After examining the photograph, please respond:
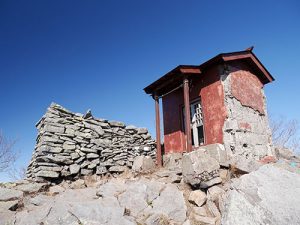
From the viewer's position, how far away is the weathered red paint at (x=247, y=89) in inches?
365

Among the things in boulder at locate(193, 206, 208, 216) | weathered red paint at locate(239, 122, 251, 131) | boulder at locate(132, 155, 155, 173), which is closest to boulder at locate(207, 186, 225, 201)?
boulder at locate(193, 206, 208, 216)

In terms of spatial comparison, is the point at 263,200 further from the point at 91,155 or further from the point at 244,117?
the point at 91,155

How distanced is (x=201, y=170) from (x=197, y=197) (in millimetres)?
798

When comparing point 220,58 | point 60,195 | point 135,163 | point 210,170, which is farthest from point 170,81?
point 60,195

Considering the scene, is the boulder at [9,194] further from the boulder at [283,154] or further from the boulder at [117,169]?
the boulder at [283,154]

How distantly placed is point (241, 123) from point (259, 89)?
2.89 m

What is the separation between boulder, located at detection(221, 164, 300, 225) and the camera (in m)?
4.98

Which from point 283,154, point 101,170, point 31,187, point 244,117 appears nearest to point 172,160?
point 101,170

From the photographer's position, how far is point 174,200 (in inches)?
255

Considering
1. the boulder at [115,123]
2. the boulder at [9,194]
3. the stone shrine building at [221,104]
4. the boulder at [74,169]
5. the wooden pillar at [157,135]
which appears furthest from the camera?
the boulder at [115,123]

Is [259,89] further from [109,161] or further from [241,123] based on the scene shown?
[109,161]

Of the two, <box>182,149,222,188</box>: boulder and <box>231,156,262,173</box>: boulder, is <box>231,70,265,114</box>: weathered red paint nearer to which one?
<box>231,156,262,173</box>: boulder

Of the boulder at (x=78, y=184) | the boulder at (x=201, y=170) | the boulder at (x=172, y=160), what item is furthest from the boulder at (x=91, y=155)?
the boulder at (x=201, y=170)

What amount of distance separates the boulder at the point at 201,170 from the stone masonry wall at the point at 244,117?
4.73 feet
